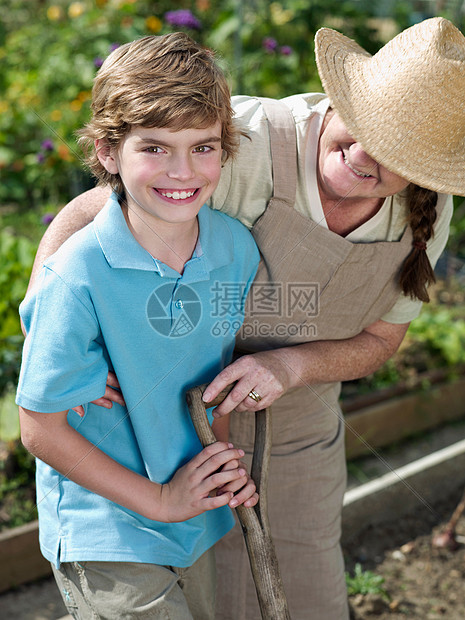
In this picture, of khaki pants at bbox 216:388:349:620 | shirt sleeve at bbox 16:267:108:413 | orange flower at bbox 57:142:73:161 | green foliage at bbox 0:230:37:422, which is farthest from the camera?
orange flower at bbox 57:142:73:161

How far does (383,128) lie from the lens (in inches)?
60.9

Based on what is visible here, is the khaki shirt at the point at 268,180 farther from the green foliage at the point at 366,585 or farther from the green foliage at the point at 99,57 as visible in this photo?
the green foliage at the point at 99,57

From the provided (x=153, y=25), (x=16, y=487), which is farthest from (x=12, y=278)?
(x=153, y=25)

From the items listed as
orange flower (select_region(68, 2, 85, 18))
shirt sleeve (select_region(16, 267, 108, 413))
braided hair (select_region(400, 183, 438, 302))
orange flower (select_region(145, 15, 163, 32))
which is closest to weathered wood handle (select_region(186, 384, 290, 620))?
shirt sleeve (select_region(16, 267, 108, 413))

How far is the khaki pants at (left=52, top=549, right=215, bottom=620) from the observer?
1.44m

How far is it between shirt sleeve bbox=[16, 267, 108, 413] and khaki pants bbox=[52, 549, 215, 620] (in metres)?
0.39

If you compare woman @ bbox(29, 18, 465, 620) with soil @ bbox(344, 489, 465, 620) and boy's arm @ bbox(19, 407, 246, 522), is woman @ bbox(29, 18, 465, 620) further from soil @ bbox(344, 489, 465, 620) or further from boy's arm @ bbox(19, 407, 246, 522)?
soil @ bbox(344, 489, 465, 620)

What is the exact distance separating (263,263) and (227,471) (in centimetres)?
55

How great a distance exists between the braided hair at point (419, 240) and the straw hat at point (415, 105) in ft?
0.54

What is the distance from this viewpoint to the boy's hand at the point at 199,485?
1.44 meters

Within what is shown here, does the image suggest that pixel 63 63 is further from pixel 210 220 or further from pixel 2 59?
pixel 210 220

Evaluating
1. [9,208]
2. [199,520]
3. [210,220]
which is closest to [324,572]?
[199,520]

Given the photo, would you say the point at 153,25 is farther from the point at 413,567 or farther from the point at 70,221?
the point at 413,567

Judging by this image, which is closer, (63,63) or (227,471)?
(227,471)
